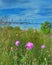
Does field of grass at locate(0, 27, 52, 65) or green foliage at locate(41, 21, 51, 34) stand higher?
field of grass at locate(0, 27, 52, 65)

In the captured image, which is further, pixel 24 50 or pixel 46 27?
pixel 46 27

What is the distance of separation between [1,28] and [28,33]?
573 millimetres

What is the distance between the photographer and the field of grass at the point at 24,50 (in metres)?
3.19

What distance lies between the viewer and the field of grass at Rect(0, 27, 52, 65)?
125 inches

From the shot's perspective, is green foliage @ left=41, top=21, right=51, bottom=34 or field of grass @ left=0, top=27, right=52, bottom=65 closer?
field of grass @ left=0, top=27, right=52, bottom=65

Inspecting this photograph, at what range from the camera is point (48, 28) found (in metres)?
6.13

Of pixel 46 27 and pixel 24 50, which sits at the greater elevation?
pixel 24 50

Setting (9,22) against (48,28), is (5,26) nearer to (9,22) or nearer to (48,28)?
(9,22)

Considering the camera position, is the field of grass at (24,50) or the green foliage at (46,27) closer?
the field of grass at (24,50)

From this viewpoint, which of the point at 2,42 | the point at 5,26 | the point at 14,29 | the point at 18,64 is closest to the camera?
the point at 18,64

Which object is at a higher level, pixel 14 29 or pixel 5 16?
pixel 5 16

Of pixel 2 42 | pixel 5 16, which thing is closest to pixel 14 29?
pixel 5 16

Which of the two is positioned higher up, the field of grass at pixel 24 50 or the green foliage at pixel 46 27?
the field of grass at pixel 24 50

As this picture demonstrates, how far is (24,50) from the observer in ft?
13.1
